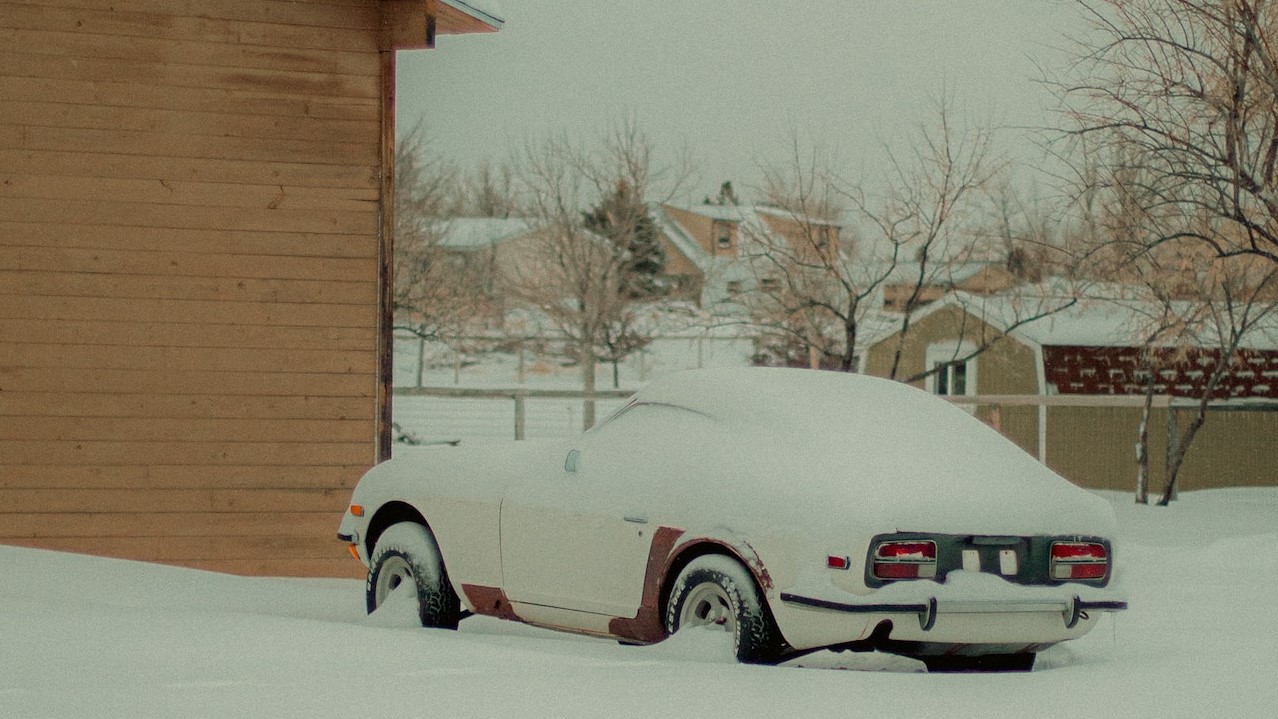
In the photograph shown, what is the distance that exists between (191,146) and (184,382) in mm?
1739

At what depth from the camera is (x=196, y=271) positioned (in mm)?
11914

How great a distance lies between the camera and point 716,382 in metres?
7.79

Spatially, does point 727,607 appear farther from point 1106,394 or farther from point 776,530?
point 1106,394

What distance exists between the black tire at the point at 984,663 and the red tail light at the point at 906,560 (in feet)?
2.72

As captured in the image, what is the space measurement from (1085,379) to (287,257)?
16.2 meters

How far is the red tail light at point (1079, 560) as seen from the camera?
7008 millimetres

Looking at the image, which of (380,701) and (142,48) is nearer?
(380,701)

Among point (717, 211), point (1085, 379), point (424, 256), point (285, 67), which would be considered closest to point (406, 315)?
point (424, 256)

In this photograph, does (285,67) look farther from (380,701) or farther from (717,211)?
(717,211)

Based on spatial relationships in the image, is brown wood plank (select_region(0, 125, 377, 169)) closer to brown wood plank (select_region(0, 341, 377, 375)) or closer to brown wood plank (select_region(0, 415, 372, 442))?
brown wood plank (select_region(0, 341, 377, 375))

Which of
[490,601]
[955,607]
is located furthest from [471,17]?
[955,607]

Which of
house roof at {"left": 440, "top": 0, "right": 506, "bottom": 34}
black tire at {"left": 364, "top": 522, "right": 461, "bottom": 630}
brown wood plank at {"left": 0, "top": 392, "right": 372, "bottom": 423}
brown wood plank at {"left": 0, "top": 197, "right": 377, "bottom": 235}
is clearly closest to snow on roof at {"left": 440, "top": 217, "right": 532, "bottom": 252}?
house roof at {"left": 440, "top": 0, "right": 506, "bottom": 34}

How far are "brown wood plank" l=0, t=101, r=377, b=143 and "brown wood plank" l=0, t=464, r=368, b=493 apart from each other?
8.08ft

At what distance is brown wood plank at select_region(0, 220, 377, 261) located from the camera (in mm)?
11711
